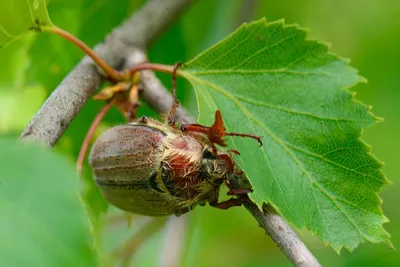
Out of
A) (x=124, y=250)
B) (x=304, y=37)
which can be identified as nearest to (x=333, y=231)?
(x=304, y=37)

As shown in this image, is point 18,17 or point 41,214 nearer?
point 41,214

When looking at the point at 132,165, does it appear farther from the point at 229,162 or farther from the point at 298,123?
the point at 298,123

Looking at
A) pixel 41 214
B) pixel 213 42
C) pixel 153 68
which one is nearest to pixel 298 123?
pixel 153 68

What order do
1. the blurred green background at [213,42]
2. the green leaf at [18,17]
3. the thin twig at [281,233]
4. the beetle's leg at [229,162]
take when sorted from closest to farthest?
1. the thin twig at [281,233]
2. the green leaf at [18,17]
3. the beetle's leg at [229,162]
4. the blurred green background at [213,42]

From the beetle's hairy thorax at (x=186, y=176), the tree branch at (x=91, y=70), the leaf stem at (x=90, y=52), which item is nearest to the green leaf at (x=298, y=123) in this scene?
the beetle's hairy thorax at (x=186, y=176)

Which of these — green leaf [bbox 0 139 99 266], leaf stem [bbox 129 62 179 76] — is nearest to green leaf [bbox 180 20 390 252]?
leaf stem [bbox 129 62 179 76]

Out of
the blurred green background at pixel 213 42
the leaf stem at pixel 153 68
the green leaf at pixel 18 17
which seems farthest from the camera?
the blurred green background at pixel 213 42

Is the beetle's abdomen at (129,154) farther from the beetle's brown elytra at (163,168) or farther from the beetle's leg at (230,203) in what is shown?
the beetle's leg at (230,203)
